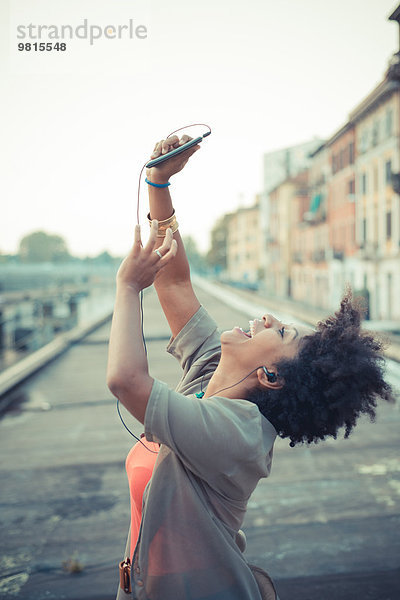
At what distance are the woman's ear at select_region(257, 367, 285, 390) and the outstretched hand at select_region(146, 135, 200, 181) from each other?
1.97 feet

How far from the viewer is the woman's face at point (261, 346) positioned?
145cm

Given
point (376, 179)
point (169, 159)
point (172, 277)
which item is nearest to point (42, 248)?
point (376, 179)

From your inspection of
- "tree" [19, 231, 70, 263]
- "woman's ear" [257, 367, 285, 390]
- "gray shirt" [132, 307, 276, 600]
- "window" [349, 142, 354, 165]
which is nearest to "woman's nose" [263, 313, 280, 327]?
"woman's ear" [257, 367, 285, 390]

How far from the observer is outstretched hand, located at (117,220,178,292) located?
130 centimetres

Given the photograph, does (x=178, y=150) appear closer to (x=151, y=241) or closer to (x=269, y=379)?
(x=151, y=241)

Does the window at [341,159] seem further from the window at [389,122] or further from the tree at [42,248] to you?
the tree at [42,248]

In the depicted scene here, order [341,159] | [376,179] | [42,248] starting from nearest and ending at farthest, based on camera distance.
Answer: [376,179], [341,159], [42,248]

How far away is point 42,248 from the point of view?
5285 inches

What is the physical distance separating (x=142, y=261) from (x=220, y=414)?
1.30 ft

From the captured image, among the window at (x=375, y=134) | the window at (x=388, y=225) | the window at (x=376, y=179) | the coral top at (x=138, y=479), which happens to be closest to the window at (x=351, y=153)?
the window at (x=376, y=179)

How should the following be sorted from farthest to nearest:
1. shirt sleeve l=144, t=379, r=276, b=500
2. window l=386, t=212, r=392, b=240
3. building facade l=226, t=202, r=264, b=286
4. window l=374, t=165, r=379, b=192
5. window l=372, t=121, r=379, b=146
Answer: building facade l=226, t=202, r=264, b=286, window l=374, t=165, r=379, b=192, window l=372, t=121, r=379, b=146, window l=386, t=212, r=392, b=240, shirt sleeve l=144, t=379, r=276, b=500

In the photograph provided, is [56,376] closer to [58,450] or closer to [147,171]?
[58,450]

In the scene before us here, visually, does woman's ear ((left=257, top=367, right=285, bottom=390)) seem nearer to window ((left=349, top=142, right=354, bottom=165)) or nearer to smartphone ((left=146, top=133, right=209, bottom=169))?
smartphone ((left=146, top=133, right=209, bottom=169))

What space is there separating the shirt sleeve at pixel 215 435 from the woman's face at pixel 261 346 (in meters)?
0.14
